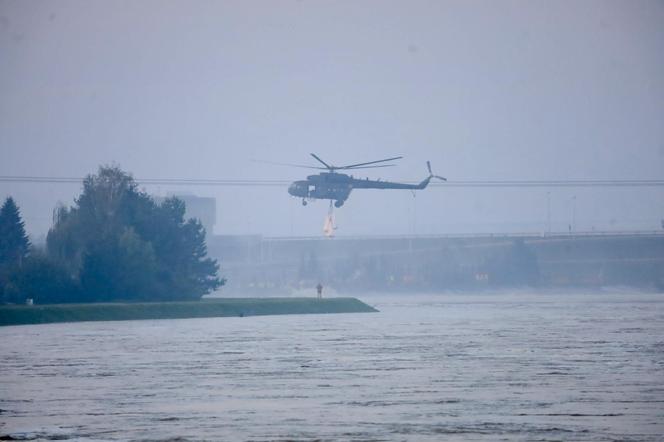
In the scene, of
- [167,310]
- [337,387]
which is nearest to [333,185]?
[167,310]

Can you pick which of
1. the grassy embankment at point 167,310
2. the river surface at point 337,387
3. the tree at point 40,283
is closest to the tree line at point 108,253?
the tree at point 40,283

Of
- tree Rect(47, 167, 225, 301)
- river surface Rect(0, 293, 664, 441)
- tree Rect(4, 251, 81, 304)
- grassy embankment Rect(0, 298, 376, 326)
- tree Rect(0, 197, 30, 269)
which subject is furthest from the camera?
tree Rect(0, 197, 30, 269)

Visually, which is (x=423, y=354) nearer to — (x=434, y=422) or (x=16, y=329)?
(x=434, y=422)

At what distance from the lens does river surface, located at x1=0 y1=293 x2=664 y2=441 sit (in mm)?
31828

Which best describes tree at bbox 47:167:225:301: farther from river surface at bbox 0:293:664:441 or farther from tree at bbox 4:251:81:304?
river surface at bbox 0:293:664:441

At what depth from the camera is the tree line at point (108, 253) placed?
111 meters

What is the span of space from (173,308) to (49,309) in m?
18.9

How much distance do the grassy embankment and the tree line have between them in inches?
161

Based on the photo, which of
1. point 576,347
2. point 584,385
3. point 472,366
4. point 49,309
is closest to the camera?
point 584,385

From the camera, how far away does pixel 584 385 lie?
4212 centimetres

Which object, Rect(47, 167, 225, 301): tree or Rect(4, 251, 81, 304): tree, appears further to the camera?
Rect(47, 167, 225, 301): tree

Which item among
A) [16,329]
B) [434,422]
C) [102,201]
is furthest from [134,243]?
[434,422]

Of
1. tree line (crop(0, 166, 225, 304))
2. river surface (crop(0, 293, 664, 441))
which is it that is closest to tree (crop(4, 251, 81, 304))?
tree line (crop(0, 166, 225, 304))

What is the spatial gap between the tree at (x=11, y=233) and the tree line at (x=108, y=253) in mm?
110
